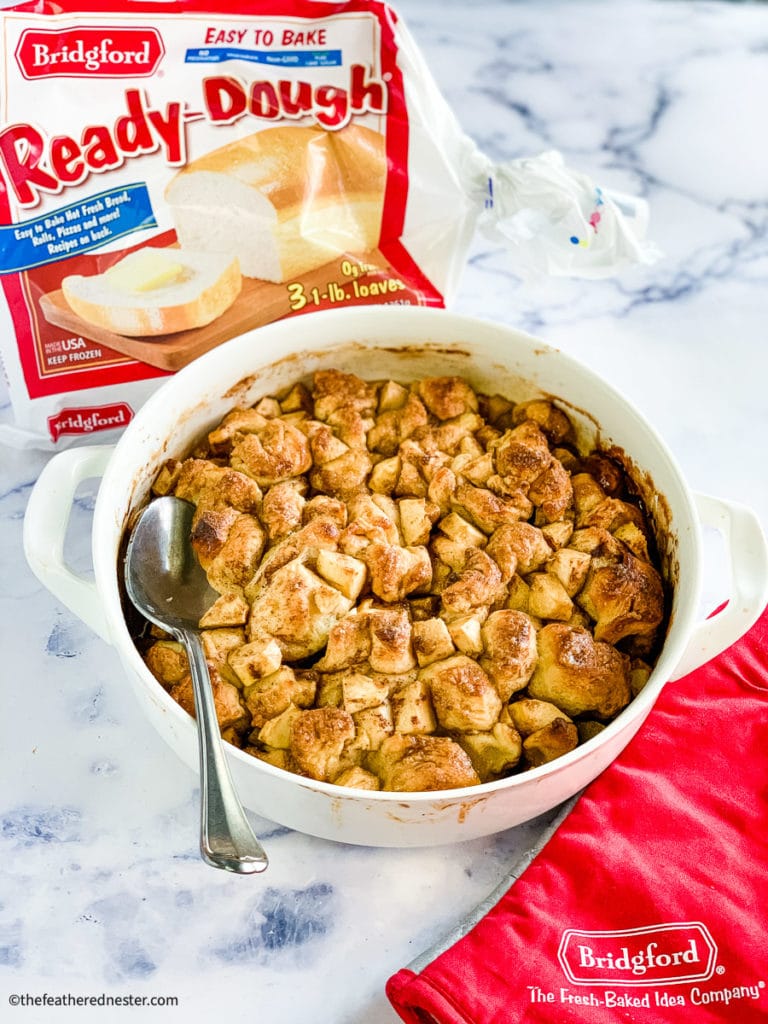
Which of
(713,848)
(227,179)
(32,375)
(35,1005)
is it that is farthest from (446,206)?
(35,1005)

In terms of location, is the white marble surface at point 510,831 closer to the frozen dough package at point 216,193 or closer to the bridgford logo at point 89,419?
the bridgford logo at point 89,419

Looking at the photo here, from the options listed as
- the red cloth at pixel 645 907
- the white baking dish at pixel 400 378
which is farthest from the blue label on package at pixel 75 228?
the red cloth at pixel 645 907

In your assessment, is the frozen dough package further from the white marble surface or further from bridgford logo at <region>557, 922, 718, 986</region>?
bridgford logo at <region>557, 922, 718, 986</region>

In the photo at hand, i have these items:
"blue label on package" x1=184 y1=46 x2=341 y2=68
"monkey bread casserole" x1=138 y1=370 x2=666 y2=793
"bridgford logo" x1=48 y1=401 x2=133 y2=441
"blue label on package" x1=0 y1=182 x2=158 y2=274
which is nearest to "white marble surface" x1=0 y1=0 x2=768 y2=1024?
"bridgford logo" x1=48 y1=401 x2=133 y2=441

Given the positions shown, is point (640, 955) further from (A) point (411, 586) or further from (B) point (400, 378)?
(B) point (400, 378)

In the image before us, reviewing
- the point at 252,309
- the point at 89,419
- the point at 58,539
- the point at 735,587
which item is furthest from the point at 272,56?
the point at 735,587

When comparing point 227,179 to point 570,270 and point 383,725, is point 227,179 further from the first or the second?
point 383,725

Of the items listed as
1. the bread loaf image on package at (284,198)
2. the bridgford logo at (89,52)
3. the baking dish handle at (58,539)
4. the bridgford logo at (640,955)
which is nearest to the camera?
the bridgford logo at (640,955)
